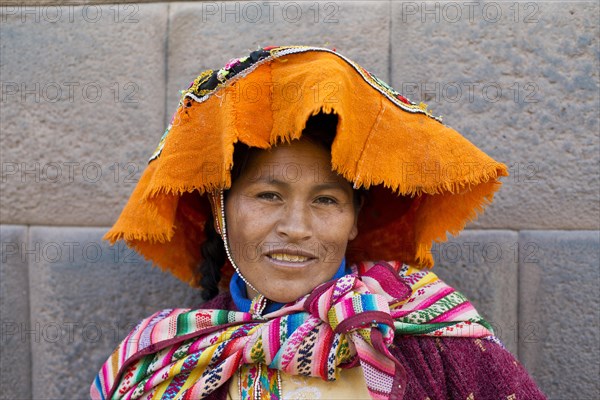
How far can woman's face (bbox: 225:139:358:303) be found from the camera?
1.68 meters

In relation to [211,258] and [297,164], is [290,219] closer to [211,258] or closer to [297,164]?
[297,164]

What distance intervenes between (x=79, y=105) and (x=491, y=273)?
146 centimetres

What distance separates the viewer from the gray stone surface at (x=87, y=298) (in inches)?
88.7

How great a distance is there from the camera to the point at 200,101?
165 cm

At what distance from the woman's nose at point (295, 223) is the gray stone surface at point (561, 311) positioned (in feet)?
2.74

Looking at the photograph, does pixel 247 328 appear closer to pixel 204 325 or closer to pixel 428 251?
pixel 204 325

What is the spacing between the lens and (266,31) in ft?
7.22

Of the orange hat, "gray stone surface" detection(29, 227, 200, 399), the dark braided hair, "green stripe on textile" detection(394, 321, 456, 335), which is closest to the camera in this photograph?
the orange hat

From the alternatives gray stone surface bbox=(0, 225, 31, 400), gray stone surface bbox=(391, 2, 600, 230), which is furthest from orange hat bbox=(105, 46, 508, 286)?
gray stone surface bbox=(0, 225, 31, 400)

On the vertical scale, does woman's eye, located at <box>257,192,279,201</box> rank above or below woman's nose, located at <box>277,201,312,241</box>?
above

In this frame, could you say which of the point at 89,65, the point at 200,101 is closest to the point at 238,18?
the point at 89,65

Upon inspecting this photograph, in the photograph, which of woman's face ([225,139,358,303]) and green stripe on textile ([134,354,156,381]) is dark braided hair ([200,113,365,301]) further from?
green stripe on textile ([134,354,156,381])

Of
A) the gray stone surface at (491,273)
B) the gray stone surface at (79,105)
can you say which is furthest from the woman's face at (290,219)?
the gray stone surface at (79,105)

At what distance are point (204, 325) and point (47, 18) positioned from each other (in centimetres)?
122
